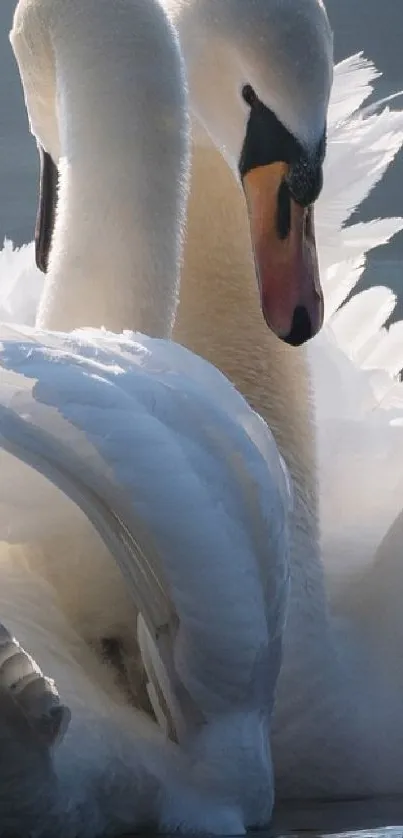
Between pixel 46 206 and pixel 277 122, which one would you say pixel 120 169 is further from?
pixel 46 206

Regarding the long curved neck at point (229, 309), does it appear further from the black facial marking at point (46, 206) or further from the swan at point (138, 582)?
the swan at point (138, 582)

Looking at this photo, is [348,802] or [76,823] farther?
[348,802]

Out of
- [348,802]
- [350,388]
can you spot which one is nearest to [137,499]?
[348,802]

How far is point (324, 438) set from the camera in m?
3.87

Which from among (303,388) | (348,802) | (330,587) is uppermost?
(303,388)

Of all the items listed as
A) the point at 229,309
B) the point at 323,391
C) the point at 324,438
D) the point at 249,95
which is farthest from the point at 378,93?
the point at 249,95

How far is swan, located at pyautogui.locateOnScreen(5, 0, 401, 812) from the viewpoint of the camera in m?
3.08

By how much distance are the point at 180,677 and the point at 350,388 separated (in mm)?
1730

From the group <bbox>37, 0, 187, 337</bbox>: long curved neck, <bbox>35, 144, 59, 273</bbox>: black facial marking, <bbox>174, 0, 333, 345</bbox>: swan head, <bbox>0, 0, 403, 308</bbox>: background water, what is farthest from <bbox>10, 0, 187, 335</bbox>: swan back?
<bbox>0, 0, 403, 308</bbox>: background water

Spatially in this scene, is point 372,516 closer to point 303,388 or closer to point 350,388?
point 303,388

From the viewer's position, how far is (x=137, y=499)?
7.32 ft

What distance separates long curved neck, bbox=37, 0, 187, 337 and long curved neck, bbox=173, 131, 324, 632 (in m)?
A: 0.49

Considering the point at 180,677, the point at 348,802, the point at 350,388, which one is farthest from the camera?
Answer: the point at 350,388

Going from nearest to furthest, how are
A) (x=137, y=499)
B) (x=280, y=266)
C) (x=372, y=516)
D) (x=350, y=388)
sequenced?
(x=137, y=499) → (x=280, y=266) → (x=372, y=516) → (x=350, y=388)
